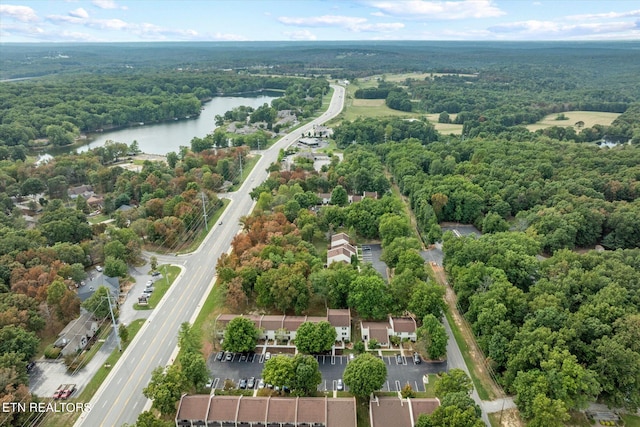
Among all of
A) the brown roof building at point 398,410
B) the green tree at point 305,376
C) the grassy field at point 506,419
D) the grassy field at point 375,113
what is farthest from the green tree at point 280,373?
the grassy field at point 375,113

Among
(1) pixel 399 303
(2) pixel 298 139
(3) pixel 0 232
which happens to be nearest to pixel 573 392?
(1) pixel 399 303

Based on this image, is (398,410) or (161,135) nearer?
(398,410)

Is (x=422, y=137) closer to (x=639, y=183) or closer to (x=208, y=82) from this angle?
(x=639, y=183)

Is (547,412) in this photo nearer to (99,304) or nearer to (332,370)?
(332,370)

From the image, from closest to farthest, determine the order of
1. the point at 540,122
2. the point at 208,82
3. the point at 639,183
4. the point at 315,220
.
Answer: the point at 315,220
the point at 639,183
the point at 540,122
the point at 208,82

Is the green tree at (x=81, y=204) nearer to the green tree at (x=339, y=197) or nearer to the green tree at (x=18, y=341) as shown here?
the green tree at (x=18, y=341)

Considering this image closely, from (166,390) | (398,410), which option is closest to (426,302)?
(398,410)

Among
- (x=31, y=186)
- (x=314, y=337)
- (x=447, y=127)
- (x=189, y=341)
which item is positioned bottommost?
(x=447, y=127)
